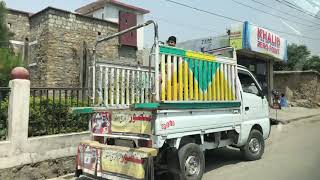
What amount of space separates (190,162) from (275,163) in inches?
105

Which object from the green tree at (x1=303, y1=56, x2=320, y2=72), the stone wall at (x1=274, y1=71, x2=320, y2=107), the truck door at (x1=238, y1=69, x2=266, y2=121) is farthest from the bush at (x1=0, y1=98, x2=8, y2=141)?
the green tree at (x1=303, y1=56, x2=320, y2=72)

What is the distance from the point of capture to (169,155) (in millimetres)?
6680

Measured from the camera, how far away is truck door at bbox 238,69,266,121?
8719 millimetres

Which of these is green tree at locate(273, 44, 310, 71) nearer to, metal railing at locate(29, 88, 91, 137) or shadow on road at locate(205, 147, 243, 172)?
shadow on road at locate(205, 147, 243, 172)

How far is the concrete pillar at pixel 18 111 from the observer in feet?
23.5

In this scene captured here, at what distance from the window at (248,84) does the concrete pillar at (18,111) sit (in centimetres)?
461

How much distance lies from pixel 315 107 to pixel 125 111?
2150 cm

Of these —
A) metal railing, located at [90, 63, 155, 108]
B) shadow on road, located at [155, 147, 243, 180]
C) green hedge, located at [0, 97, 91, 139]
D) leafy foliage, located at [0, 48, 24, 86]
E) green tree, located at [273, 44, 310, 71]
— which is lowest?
shadow on road, located at [155, 147, 243, 180]

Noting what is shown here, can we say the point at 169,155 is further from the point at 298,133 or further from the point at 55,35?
the point at 55,35

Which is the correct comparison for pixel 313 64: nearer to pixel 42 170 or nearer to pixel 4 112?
pixel 42 170

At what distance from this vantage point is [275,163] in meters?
8.57

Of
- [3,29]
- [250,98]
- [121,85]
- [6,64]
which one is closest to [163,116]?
[121,85]

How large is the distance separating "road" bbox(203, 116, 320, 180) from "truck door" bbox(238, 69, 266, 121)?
106cm

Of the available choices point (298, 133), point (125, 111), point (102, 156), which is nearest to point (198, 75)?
point (125, 111)
